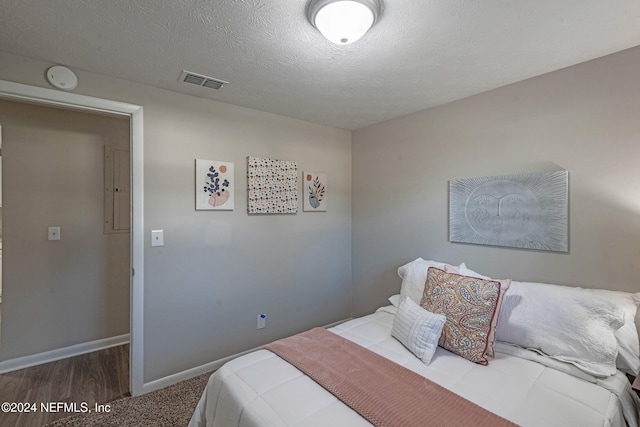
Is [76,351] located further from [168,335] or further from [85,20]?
[85,20]

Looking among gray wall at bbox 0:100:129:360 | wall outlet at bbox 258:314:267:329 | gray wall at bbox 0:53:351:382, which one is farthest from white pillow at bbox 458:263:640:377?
gray wall at bbox 0:100:129:360

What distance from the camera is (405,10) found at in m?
1.37

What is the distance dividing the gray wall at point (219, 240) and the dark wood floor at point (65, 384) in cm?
44

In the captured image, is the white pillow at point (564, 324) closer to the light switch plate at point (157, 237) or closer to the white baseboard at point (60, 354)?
the light switch plate at point (157, 237)

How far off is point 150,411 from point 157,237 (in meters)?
1.20

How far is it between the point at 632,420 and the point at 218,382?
192 centimetres

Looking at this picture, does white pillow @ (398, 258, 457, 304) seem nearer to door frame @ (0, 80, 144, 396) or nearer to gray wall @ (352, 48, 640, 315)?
gray wall @ (352, 48, 640, 315)

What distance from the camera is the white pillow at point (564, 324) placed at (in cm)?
142

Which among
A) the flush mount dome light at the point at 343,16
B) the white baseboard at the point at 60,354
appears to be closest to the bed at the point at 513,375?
the flush mount dome light at the point at 343,16

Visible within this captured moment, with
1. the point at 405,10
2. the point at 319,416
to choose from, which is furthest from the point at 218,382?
the point at 405,10

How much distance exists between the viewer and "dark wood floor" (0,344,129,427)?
1957 mm

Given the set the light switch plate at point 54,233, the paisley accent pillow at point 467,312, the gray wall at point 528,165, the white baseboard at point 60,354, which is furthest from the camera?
the light switch plate at point 54,233

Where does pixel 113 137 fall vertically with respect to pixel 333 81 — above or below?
below

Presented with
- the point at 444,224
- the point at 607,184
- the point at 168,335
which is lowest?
the point at 168,335
